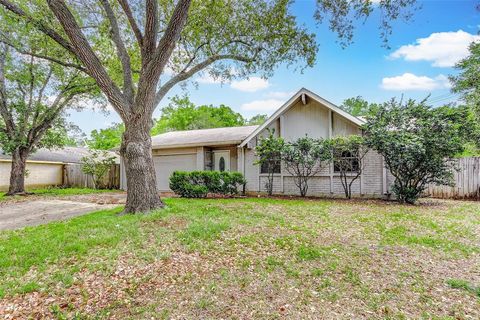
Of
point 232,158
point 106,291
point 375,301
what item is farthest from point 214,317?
point 232,158

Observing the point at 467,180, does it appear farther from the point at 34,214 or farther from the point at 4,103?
the point at 4,103

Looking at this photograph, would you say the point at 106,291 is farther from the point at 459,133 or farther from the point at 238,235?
the point at 459,133

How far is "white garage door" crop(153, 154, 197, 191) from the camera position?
1561 cm

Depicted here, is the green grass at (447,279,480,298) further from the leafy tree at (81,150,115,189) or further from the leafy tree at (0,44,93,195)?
the leafy tree at (81,150,115,189)

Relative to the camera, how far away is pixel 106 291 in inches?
143

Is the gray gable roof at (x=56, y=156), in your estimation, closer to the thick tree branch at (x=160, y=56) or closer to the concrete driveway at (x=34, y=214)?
the concrete driveway at (x=34, y=214)

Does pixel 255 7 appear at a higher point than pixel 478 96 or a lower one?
higher

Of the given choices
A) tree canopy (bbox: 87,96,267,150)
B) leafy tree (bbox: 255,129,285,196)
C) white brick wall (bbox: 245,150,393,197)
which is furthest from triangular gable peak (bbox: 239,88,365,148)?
tree canopy (bbox: 87,96,267,150)

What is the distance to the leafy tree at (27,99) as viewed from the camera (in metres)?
13.3

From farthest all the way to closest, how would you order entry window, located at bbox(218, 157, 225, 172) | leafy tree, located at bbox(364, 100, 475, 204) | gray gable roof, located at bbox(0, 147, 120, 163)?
1. gray gable roof, located at bbox(0, 147, 120, 163)
2. entry window, located at bbox(218, 157, 225, 172)
3. leafy tree, located at bbox(364, 100, 475, 204)

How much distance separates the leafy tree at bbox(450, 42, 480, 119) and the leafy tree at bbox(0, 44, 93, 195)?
72.9 ft

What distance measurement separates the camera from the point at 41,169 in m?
20.8

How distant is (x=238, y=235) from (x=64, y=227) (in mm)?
4004

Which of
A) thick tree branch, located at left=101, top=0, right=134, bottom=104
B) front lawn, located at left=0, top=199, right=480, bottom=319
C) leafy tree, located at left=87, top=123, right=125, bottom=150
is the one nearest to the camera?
front lawn, located at left=0, top=199, right=480, bottom=319
